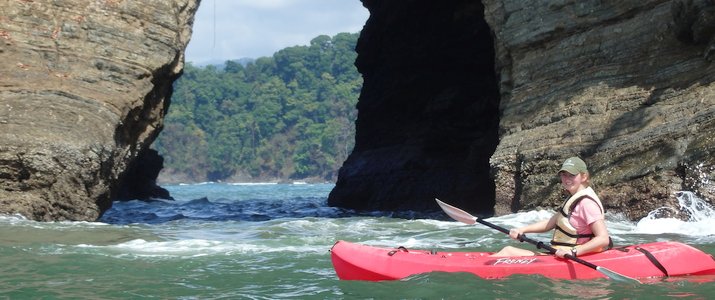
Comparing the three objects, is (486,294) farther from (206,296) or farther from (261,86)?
(261,86)

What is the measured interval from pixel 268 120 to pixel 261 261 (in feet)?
357

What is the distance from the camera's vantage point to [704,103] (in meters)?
13.2

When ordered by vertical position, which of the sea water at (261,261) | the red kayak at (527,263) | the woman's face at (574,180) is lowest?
the sea water at (261,261)

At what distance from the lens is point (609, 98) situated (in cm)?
1502

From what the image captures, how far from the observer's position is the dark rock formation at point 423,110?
23156mm

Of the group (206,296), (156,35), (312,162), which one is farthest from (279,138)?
(206,296)

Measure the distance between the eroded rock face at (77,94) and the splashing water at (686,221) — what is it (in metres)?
8.24

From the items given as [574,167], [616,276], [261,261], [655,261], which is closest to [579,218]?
[574,167]

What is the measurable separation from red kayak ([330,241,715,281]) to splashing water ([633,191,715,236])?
4.13 meters

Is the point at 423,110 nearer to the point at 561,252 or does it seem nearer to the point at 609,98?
the point at 609,98

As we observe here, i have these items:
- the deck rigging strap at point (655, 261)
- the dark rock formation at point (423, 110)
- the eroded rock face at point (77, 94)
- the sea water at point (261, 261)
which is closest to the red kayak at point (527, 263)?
the deck rigging strap at point (655, 261)

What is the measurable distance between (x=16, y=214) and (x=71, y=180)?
96 cm

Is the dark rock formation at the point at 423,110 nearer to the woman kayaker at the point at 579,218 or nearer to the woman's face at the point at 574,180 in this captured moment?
the woman kayaker at the point at 579,218

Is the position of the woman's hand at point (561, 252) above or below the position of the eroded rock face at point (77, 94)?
below
